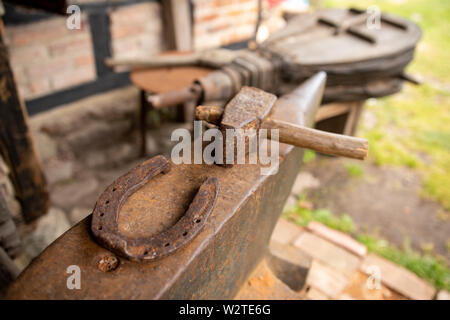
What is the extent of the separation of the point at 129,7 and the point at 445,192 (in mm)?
3019

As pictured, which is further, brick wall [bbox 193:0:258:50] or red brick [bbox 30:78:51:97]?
brick wall [bbox 193:0:258:50]

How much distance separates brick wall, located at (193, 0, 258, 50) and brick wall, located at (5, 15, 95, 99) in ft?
3.52

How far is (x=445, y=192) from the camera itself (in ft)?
9.44

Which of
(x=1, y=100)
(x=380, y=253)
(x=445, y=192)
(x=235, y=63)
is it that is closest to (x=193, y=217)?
(x=1, y=100)

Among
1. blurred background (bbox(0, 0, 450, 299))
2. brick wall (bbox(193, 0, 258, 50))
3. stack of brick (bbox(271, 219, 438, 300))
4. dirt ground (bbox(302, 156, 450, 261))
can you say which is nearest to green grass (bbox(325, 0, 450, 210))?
blurred background (bbox(0, 0, 450, 299))

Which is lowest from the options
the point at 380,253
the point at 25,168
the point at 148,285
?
the point at 380,253

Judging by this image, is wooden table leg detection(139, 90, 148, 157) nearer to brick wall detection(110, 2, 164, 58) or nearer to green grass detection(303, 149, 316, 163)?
brick wall detection(110, 2, 164, 58)

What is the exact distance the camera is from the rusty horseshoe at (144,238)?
33.5 inches

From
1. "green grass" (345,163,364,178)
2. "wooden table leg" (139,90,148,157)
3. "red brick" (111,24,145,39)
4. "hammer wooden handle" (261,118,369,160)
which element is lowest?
"green grass" (345,163,364,178)

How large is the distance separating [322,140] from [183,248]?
57 centimetres

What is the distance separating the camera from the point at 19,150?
78.3 inches

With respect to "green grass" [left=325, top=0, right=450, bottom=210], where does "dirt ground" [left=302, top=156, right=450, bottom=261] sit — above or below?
below

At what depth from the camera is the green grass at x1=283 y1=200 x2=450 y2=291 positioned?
7.12 feet

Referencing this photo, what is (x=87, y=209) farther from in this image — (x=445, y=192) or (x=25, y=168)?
(x=445, y=192)
